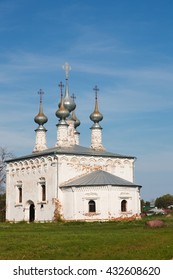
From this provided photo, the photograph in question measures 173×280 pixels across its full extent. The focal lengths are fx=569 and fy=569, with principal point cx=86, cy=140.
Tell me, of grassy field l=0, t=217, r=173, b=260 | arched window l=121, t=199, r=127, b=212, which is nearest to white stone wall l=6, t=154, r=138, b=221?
arched window l=121, t=199, r=127, b=212

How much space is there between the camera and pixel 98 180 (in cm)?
4200

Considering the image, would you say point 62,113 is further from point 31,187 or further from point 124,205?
point 124,205

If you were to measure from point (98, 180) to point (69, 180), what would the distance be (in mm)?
2547

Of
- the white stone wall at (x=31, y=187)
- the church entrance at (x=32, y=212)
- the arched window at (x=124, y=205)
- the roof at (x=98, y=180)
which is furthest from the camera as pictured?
the church entrance at (x=32, y=212)

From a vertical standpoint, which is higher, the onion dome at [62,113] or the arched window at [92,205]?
the onion dome at [62,113]

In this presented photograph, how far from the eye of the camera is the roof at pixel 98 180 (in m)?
41.6

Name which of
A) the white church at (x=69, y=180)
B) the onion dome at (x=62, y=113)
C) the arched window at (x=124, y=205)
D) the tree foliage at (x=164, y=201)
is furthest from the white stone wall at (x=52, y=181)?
the tree foliage at (x=164, y=201)

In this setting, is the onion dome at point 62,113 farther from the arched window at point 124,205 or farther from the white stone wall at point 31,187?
the arched window at point 124,205

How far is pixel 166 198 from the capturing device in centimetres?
10588

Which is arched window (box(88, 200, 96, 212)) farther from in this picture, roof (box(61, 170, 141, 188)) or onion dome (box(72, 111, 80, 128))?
→ onion dome (box(72, 111, 80, 128))

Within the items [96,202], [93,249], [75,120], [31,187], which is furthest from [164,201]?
[93,249]

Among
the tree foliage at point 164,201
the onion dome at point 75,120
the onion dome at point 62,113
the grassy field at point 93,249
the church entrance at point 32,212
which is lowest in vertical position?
the grassy field at point 93,249

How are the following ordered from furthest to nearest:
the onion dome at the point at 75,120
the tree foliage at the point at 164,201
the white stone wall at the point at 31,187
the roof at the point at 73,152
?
the tree foliage at the point at 164,201, the onion dome at the point at 75,120, the white stone wall at the point at 31,187, the roof at the point at 73,152
